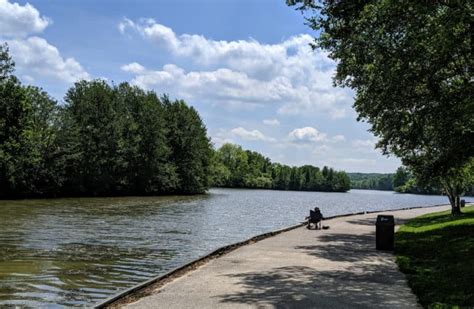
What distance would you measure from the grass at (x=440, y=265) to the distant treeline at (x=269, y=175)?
121 meters

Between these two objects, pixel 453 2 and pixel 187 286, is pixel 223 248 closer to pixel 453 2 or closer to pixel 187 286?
pixel 187 286

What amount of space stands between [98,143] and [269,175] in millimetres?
115797

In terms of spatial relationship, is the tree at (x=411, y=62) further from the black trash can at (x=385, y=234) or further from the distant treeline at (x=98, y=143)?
the distant treeline at (x=98, y=143)

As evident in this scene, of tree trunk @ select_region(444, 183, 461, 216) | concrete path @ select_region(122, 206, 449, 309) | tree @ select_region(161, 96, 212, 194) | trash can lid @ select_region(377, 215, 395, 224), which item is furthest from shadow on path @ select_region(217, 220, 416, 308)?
tree @ select_region(161, 96, 212, 194)

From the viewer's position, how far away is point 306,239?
18578 millimetres

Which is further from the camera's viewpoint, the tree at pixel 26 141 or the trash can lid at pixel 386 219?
the tree at pixel 26 141

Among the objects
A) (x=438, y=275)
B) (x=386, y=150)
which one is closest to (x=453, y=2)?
(x=438, y=275)

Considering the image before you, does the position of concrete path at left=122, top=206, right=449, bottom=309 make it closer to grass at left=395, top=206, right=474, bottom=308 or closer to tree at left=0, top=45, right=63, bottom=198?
grass at left=395, top=206, right=474, bottom=308

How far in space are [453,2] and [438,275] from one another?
5705mm

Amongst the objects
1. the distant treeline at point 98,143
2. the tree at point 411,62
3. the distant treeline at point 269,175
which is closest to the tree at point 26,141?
the distant treeline at point 98,143

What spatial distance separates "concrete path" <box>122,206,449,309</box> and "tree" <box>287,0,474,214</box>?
464 cm

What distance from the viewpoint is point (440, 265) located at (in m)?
12.0

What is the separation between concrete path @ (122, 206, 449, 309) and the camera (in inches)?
324

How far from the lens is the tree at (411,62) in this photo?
1065 centimetres
